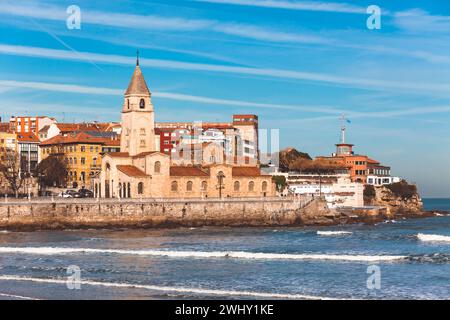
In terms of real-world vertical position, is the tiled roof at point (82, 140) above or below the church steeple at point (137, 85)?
below

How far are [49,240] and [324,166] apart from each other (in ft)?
227

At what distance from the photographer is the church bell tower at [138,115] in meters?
94.9

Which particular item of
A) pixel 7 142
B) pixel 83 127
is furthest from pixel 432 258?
pixel 7 142

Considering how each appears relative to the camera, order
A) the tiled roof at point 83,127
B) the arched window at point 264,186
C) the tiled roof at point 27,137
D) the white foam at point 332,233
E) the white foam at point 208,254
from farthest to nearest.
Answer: the tiled roof at point 27,137, the tiled roof at point 83,127, the arched window at point 264,186, the white foam at point 332,233, the white foam at point 208,254

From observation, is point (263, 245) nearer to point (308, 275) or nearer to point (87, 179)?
point (308, 275)

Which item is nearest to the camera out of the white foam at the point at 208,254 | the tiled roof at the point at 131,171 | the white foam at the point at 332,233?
the white foam at the point at 208,254

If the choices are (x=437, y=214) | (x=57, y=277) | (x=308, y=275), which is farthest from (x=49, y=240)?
(x=437, y=214)

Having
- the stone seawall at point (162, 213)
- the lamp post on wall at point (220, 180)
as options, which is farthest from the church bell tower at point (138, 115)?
the stone seawall at point (162, 213)

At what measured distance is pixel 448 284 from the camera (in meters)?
41.1

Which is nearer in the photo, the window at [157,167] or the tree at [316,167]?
the window at [157,167]

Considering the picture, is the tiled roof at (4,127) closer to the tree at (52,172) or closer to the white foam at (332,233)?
the tree at (52,172)

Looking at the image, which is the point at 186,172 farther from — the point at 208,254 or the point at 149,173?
the point at 208,254

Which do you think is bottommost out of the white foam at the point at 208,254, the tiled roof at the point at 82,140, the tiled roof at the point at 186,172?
the white foam at the point at 208,254
